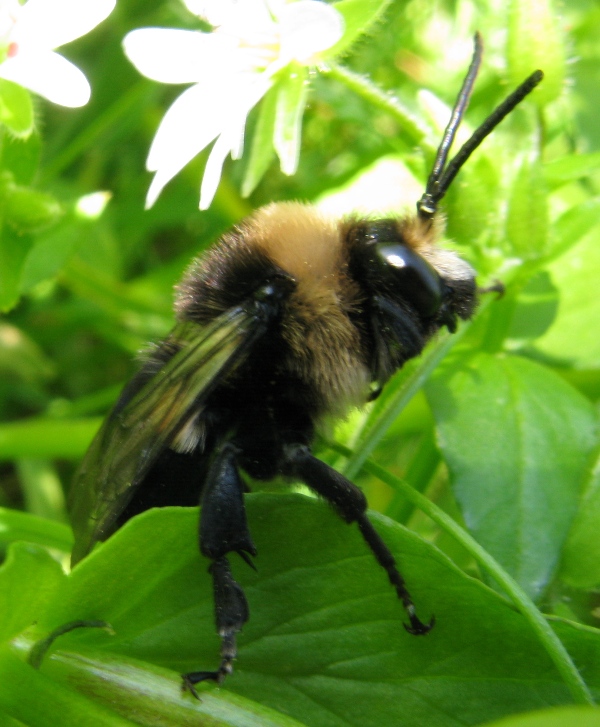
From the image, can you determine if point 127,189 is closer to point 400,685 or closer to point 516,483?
point 516,483

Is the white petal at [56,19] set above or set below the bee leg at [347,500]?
above

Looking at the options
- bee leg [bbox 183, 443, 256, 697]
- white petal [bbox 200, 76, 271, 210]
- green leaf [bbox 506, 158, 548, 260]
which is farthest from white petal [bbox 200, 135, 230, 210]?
green leaf [bbox 506, 158, 548, 260]

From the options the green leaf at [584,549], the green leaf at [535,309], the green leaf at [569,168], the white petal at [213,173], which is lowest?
the green leaf at [584,549]

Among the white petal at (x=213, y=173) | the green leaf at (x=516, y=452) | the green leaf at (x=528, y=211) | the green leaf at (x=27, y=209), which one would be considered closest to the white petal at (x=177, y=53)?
the white petal at (x=213, y=173)

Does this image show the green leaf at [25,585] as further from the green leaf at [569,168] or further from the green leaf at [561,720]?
the green leaf at [569,168]

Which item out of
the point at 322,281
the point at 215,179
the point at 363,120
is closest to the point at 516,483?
the point at 322,281

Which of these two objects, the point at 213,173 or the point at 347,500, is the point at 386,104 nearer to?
the point at 213,173
